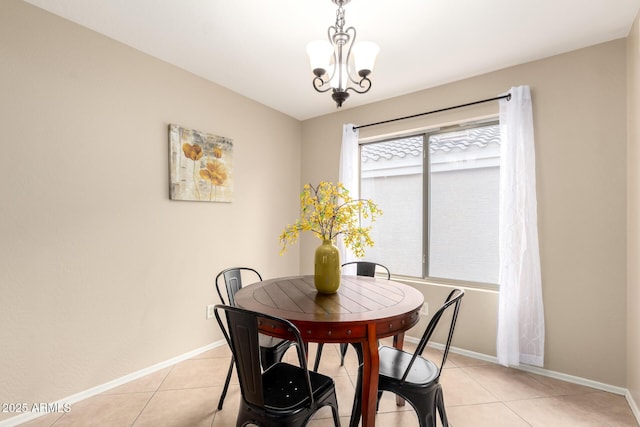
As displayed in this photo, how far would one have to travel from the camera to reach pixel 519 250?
246 cm

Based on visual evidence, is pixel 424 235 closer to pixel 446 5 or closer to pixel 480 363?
pixel 480 363

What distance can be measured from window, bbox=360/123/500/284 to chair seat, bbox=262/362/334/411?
6.56ft

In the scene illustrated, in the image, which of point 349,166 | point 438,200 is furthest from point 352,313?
point 349,166

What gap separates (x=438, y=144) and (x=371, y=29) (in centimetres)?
142

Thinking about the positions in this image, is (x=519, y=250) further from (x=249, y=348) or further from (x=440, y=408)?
(x=249, y=348)

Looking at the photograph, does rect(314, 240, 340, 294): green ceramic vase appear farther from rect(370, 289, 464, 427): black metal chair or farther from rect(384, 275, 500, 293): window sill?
rect(384, 275, 500, 293): window sill

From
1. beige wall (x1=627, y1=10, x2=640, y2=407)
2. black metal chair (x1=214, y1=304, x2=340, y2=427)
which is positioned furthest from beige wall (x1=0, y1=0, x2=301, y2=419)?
beige wall (x1=627, y1=10, x2=640, y2=407)

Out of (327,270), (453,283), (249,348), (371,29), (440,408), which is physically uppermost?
(371,29)

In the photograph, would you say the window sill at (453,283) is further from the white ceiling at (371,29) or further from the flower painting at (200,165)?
the flower painting at (200,165)

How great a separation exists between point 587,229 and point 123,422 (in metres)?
3.44

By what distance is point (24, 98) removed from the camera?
1.86 metres

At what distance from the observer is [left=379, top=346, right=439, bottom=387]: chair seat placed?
1485 millimetres

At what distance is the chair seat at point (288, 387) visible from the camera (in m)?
1.33

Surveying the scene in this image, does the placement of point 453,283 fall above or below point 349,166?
below
